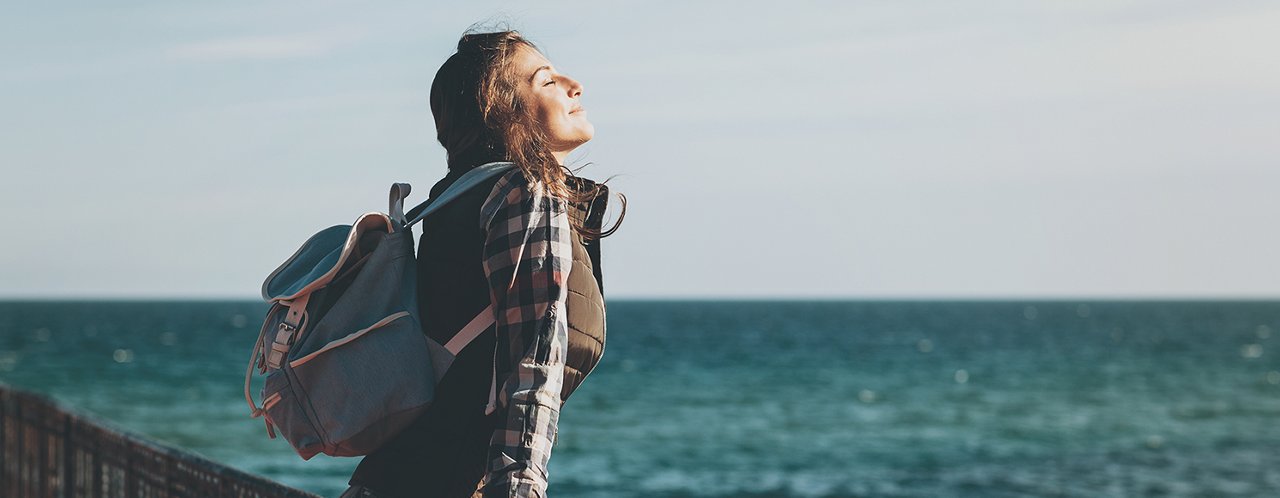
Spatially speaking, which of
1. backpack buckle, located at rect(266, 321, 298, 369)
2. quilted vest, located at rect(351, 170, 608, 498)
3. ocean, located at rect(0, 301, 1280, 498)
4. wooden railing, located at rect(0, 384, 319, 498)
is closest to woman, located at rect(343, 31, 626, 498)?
quilted vest, located at rect(351, 170, 608, 498)

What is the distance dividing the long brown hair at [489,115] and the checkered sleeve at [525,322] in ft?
0.43

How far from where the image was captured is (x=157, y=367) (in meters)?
48.2

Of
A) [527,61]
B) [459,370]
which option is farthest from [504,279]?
[527,61]

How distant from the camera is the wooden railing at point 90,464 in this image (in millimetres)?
4059

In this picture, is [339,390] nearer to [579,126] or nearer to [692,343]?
[579,126]

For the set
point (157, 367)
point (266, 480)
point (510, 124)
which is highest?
point (510, 124)

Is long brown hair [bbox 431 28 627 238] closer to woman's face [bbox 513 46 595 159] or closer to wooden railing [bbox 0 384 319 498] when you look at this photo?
woman's face [bbox 513 46 595 159]

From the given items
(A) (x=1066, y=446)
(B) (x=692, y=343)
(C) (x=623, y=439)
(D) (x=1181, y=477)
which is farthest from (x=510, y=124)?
(B) (x=692, y=343)

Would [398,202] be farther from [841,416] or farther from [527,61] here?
[841,416]

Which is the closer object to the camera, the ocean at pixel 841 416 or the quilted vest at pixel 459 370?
the quilted vest at pixel 459 370

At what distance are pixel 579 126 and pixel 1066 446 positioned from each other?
26953 mm

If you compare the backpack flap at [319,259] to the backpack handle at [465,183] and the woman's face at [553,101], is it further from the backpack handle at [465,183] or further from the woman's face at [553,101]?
the woman's face at [553,101]

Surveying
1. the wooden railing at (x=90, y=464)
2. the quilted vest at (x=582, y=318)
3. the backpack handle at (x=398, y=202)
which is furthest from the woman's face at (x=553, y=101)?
the wooden railing at (x=90, y=464)

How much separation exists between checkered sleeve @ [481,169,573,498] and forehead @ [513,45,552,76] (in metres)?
0.27
